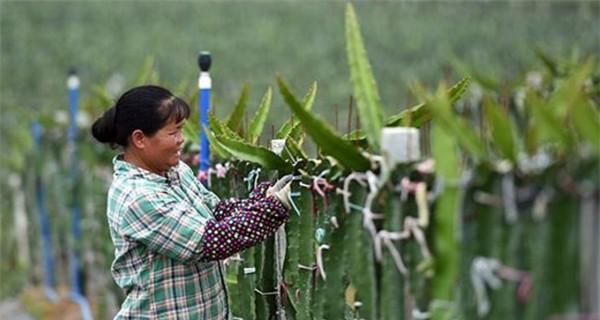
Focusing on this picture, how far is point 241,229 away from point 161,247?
0.26 meters

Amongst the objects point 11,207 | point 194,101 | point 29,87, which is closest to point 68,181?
point 11,207

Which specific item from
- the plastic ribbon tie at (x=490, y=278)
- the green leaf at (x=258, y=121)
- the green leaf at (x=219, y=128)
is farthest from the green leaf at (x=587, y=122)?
the green leaf at (x=258, y=121)

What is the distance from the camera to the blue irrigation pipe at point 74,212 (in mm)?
8453

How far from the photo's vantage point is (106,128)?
3.93 meters

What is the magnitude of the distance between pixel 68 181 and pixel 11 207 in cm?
218

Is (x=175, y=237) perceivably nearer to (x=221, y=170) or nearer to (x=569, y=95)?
(x=221, y=170)

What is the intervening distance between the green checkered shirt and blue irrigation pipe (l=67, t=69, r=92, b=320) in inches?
179

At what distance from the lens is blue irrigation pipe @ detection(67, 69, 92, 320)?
845cm

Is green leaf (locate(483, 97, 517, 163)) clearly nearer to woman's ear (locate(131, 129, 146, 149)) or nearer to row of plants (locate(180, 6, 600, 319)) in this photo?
row of plants (locate(180, 6, 600, 319))

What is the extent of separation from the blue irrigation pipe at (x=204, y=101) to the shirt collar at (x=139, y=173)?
0.82m

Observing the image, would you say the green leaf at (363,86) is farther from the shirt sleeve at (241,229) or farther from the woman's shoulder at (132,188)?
the woman's shoulder at (132,188)

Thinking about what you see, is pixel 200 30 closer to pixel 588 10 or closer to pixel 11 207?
pixel 588 10

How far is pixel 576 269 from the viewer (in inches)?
90.0

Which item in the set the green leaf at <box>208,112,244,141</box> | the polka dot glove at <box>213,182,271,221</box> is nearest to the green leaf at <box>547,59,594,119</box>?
the polka dot glove at <box>213,182,271,221</box>
